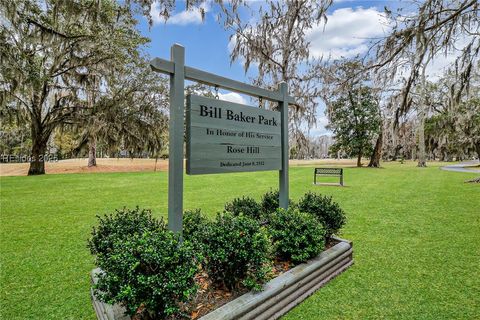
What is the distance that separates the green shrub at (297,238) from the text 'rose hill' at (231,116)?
1.29 m

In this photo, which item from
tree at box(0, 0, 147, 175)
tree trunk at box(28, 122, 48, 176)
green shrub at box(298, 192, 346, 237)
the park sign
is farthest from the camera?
tree trunk at box(28, 122, 48, 176)

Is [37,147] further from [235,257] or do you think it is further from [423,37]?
[423,37]

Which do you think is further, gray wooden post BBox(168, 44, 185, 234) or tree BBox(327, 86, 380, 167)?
tree BBox(327, 86, 380, 167)

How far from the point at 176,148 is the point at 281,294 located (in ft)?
5.39

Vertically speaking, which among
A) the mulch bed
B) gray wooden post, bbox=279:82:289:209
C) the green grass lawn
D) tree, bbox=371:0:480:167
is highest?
tree, bbox=371:0:480:167

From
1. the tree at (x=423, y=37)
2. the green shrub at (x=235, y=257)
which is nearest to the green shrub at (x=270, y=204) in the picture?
the green shrub at (x=235, y=257)

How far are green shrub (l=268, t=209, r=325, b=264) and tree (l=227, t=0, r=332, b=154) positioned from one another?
4353 mm

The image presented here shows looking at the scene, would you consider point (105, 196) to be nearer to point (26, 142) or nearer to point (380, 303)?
point (380, 303)

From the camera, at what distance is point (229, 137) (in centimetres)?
308

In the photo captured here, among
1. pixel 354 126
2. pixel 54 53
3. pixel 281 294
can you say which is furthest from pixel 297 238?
pixel 354 126

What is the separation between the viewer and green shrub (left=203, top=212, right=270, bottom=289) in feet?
7.54

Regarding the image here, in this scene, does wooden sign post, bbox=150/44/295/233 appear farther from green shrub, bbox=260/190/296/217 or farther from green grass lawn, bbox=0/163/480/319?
green grass lawn, bbox=0/163/480/319

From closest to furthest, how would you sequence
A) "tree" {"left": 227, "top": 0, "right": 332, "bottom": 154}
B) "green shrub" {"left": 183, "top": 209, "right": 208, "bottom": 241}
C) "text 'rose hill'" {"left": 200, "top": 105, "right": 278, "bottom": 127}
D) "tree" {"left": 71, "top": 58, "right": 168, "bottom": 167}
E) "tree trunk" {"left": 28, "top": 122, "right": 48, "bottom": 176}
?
"text 'rose hill'" {"left": 200, "top": 105, "right": 278, "bottom": 127}, "green shrub" {"left": 183, "top": 209, "right": 208, "bottom": 241}, "tree" {"left": 227, "top": 0, "right": 332, "bottom": 154}, "tree" {"left": 71, "top": 58, "right": 168, "bottom": 167}, "tree trunk" {"left": 28, "top": 122, "right": 48, "bottom": 176}

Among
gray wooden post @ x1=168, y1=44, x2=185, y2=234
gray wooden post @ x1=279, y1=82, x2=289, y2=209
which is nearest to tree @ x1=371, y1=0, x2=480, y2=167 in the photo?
gray wooden post @ x1=279, y1=82, x2=289, y2=209
